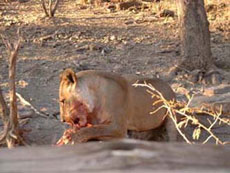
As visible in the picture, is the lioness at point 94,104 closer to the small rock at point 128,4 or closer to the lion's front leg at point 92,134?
the lion's front leg at point 92,134

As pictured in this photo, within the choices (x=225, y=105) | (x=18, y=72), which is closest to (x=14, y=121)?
(x=225, y=105)

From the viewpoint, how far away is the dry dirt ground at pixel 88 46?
6867 millimetres

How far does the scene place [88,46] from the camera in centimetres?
880

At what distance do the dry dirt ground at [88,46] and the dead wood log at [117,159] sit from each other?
4052 millimetres

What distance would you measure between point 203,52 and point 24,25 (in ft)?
11.2

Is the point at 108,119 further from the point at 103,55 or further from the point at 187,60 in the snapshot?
the point at 103,55

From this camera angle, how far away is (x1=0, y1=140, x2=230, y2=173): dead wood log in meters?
1.29

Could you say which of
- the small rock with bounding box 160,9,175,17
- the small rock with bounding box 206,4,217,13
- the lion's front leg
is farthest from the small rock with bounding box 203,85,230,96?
the small rock with bounding box 206,4,217,13

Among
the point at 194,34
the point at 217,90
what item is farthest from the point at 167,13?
the point at 217,90

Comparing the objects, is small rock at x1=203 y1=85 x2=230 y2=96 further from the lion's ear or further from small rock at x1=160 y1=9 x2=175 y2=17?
small rock at x1=160 y1=9 x2=175 y2=17

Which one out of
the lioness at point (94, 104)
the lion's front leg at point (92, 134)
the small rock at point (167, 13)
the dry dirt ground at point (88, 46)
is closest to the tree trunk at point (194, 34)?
the dry dirt ground at point (88, 46)

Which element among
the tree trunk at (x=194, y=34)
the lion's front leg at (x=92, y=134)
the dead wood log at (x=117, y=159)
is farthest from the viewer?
→ the tree trunk at (x=194, y=34)

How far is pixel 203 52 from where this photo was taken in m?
7.57

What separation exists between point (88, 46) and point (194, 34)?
5.72ft
